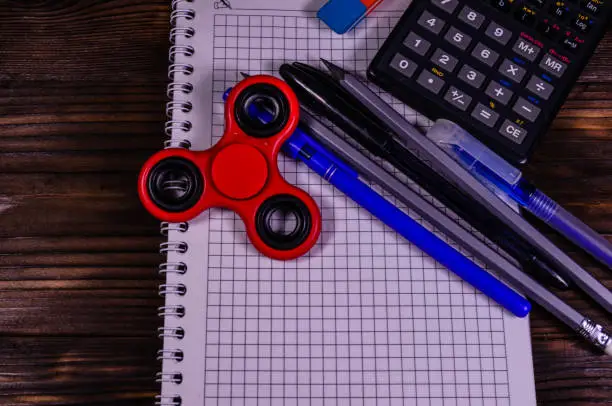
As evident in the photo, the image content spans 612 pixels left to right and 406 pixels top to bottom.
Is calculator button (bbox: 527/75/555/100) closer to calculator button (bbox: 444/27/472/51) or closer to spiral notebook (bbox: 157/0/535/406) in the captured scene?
calculator button (bbox: 444/27/472/51)

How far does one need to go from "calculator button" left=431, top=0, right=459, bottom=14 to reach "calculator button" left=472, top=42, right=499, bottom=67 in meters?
0.04

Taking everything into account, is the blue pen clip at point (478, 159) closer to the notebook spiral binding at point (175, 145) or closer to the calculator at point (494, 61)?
the calculator at point (494, 61)

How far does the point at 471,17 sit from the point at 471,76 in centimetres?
6

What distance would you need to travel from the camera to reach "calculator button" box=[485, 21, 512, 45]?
628 mm

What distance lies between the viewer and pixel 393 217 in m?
0.59

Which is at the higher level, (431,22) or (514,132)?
(431,22)

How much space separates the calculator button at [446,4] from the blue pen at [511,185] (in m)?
0.11

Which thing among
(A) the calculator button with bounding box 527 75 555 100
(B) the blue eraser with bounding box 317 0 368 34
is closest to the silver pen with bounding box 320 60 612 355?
(A) the calculator button with bounding box 527 75 555 100

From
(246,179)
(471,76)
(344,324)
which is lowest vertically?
(344,324)

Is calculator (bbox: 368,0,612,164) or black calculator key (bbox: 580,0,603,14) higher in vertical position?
black calculator key (bbox: 580,0,603,14)

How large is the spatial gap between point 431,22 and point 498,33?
6 centimetres

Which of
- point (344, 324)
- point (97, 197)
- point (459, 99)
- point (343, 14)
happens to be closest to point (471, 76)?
point (459, 99)

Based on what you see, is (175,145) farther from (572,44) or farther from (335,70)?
(572,44)

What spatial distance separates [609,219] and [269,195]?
0.31 metres
